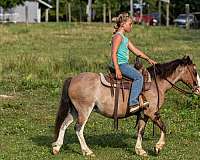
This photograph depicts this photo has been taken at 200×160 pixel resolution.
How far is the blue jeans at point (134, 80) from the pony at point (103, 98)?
13 centimetres

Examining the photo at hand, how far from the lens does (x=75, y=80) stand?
8781mm

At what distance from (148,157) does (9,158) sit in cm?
213

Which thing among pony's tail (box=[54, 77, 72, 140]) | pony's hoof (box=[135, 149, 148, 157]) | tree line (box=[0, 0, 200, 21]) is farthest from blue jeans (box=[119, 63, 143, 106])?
tree line (box=[0, 0, 200, 21])

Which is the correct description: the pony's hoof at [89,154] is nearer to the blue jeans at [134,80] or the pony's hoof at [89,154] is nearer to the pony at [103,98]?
the pony at [103,98]

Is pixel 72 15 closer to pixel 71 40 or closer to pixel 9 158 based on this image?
pixel 71 40

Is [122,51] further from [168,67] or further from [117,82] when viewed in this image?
[168,67]

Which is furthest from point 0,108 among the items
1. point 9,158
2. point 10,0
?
point 10,0

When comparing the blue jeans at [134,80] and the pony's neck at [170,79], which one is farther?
the pony's neck at [170,79]

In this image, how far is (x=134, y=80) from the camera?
877cm

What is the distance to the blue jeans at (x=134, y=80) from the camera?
8727 mm

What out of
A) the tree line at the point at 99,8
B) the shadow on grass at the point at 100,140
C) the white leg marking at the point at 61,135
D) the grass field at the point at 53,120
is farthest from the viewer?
the tree line at the point at 99,8

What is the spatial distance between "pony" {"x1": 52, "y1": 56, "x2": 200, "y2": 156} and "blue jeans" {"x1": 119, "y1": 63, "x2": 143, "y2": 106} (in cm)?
13

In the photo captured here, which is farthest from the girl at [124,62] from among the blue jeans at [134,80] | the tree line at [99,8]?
the tree line at [99,8]

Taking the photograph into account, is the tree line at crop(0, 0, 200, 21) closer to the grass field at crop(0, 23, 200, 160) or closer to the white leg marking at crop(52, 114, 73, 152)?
the grass field at crop(0, 23, 200, 160)
